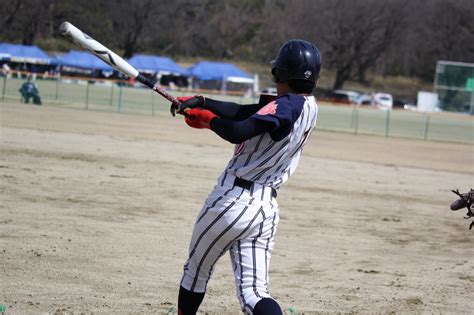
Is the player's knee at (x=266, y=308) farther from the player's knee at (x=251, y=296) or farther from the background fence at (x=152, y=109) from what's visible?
the background fence at (x=152, y=109)

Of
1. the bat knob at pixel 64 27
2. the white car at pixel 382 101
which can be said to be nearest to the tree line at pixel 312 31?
the white car at pixel 382 101

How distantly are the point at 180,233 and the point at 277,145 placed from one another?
17.7ft

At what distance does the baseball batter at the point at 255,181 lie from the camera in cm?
441

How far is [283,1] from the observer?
77.9 metres

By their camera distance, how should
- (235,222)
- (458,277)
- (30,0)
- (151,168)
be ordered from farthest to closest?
(30,0) < (151,168) < (458,277) < (235,222)

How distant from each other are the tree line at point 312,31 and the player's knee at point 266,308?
60.9m

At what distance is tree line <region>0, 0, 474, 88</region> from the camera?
66750 mm

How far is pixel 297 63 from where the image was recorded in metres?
4.46

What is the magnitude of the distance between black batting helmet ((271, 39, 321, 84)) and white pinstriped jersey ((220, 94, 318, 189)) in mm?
128

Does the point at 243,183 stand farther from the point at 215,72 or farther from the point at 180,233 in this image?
the point at 215,72

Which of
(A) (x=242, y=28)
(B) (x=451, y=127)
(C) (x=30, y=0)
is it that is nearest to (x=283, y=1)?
(A) (x=242, y=28)

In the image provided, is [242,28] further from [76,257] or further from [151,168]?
[76,257]

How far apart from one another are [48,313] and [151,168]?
9586mm

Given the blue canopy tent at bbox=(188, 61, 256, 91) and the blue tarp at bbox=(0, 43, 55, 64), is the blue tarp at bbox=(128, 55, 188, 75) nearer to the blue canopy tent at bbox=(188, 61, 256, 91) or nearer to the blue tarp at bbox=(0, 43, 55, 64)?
the blue canopy tent at bbox=(188, 61, 256, 91)
